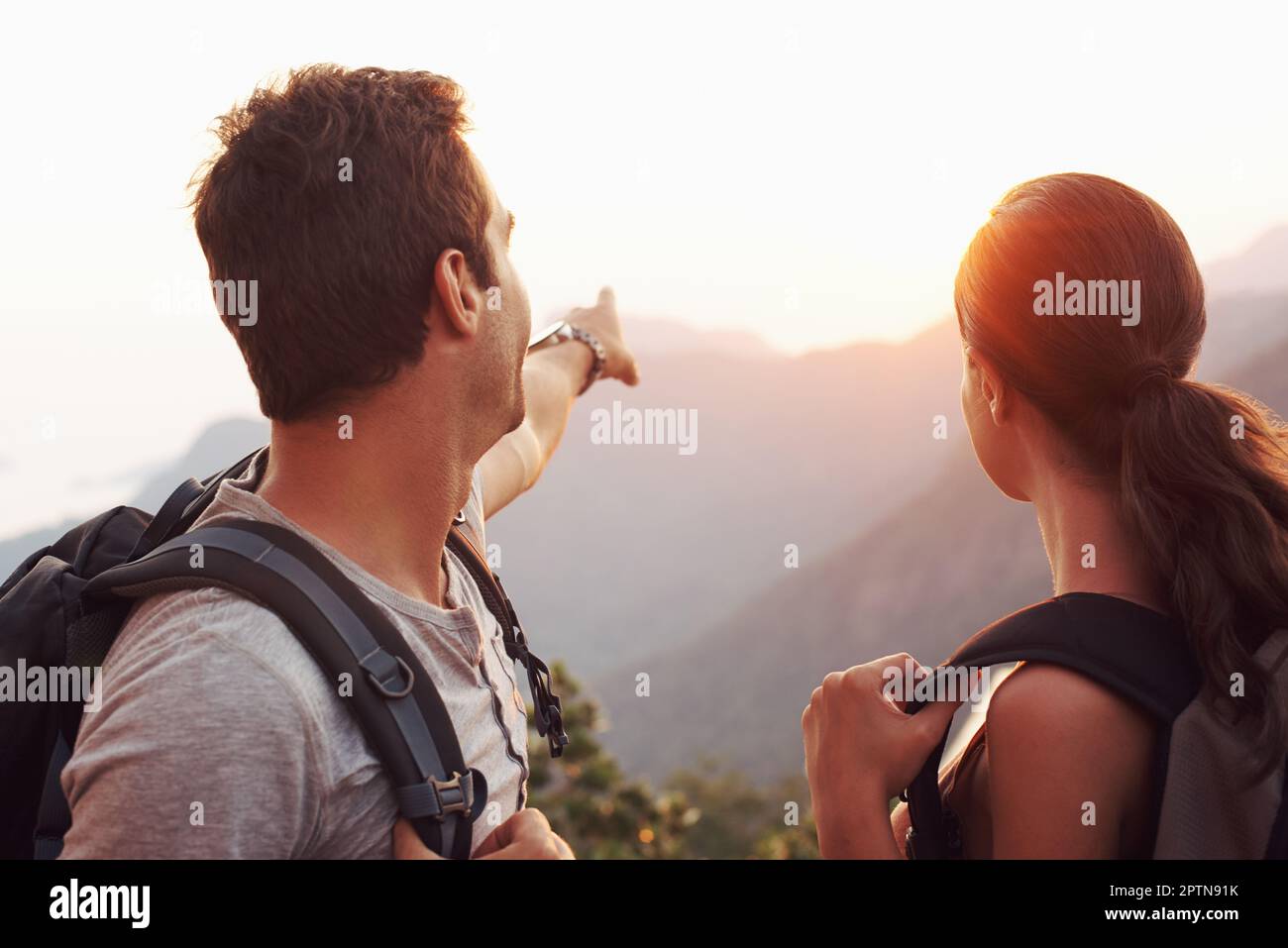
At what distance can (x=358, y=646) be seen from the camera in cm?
144

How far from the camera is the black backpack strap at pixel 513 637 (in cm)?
203

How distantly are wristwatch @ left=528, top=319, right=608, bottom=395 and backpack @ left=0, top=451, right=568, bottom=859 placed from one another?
1.82 meters

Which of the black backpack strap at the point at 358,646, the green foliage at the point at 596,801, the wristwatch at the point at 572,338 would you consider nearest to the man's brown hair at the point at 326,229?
the black backpack strap at the point at 358,646

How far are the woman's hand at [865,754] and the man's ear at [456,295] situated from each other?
83 cm

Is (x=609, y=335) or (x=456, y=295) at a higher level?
(x=609, y=335)

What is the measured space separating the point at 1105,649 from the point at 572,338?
2082 millimetres
